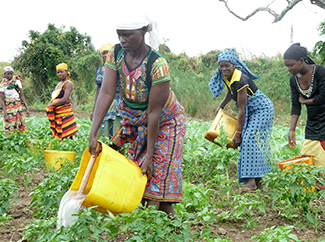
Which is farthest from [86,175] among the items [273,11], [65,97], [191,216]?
[273,11]

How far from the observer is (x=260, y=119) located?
4.30 m

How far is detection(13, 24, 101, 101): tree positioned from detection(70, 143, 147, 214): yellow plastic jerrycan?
16187 mm

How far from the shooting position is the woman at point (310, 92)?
351 cm

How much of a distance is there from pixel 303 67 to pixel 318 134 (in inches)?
24.9

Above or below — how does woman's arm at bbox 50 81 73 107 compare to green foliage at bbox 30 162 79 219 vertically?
above

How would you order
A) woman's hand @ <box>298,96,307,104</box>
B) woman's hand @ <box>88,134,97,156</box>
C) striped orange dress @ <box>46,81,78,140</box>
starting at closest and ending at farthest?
woman's hand @ <box>88,134,97,156</box> → woman's hand @ <box>298,96,307,104</box> → striped orange dress @ <box>46,81,78,140</box>

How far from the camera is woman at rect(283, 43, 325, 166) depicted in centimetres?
351

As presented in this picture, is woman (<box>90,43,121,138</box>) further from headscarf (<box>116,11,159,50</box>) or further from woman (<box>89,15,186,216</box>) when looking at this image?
headscarf (<box>116,11,159,50</box>)

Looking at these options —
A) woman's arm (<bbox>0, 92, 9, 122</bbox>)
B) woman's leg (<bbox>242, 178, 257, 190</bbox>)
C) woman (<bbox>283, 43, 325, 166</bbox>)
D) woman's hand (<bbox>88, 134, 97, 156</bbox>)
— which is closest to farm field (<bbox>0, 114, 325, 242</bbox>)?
woman's leg (<bbox>242, 178, 257, 190</bbox>)

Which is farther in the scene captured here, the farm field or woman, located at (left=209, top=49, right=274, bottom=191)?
woman, located at (left=209, top=49, right=274, bottom=191)

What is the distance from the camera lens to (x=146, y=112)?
8.77 ft

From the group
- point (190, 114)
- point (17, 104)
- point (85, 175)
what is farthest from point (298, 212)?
point (190, 114)

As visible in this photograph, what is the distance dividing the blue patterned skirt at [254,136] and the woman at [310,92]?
546mm

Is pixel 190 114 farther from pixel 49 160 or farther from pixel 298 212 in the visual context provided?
pixel 298 212
